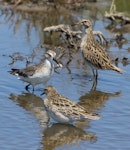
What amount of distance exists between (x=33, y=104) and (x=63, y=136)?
188 cm

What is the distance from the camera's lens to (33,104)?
11586mm

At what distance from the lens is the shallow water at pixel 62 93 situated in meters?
9.47

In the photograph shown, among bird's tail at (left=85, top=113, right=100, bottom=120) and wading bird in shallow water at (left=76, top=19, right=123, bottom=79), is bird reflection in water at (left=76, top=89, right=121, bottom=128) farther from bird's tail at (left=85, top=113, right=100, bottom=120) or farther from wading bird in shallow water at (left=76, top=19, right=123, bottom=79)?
bird's tail at (left=85, top=113, right=100, bottom=120)

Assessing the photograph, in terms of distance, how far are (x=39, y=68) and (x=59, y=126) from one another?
241cm

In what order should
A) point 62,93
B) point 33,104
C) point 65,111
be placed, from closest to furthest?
point 65,111 → point 33,104 → point 62,93

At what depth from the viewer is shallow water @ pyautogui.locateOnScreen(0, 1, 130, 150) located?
31.1ft

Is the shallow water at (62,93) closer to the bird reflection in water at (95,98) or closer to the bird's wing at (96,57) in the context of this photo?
the bird reflection in water at (95,98)

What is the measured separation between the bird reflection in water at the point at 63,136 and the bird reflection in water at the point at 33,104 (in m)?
0.33

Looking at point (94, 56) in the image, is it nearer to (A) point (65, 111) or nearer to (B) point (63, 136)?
(A) point (65, 111)

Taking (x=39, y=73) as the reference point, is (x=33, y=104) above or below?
below

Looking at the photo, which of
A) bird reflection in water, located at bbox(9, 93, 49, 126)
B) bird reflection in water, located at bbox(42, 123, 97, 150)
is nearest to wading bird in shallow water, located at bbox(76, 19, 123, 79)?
bird reflection in water, located at bbox(9, 93, 49, 126)

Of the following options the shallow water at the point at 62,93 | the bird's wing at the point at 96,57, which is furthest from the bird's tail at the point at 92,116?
the bird's wing at the point at 96,57

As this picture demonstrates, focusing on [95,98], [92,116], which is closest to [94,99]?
[95,98]

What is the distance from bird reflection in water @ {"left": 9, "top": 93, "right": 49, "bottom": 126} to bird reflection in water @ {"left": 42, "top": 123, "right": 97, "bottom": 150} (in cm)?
33
